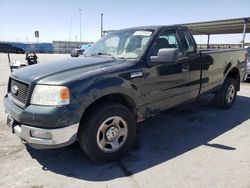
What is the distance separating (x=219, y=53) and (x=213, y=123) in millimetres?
1565

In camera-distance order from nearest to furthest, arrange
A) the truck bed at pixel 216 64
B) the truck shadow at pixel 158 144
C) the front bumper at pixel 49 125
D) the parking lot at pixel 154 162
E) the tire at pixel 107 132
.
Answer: the front bumper at pixel 49 125
the parking lot at pixel 154 162
the tire at pixel 107 132
the truck shadow at pixel 158 144
the truck bed at pixel 216 64

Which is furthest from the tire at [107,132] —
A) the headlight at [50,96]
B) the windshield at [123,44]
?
the windshield at [123,44]

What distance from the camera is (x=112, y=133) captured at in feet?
11.2

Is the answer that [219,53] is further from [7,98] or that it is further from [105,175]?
[7,98]

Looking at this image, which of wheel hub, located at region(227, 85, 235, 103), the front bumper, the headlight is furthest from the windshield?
wheel hub, located at region(227, 85, 235, 103)

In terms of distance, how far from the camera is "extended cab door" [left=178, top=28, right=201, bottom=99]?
4547 millimetres

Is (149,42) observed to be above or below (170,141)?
above

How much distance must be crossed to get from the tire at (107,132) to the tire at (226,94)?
311 cm

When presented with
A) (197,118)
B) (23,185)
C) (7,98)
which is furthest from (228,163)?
(7,98)

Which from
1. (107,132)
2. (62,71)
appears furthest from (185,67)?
(62,71)

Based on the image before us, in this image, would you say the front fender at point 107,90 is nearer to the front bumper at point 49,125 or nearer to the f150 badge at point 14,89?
the front bumper at point 49,125

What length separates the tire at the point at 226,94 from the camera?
5844 mm

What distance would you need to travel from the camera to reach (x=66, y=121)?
9.45 ft

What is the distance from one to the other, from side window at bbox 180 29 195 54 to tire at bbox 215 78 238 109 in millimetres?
1668
